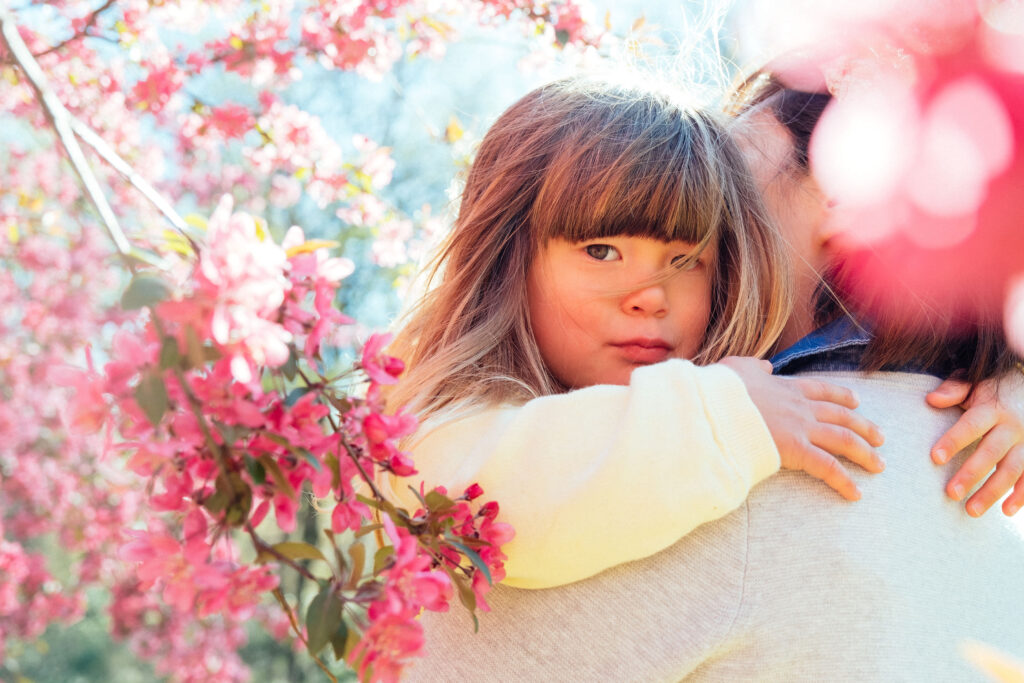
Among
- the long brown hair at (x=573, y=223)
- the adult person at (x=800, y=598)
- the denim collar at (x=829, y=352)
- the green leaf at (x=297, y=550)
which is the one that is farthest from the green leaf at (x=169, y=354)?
the denim collar at (x=829, y=352)

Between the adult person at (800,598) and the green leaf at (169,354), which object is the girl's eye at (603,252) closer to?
the adult person at (800,598)

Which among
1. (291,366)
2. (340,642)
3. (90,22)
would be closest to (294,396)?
(291,366)

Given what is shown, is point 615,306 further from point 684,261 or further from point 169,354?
point 169,354

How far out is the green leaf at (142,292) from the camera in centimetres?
68

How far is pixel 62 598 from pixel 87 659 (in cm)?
404

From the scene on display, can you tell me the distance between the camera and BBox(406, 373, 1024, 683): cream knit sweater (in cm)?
110

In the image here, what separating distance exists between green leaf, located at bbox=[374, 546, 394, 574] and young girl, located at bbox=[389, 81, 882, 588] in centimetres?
32

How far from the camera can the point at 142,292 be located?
688mm

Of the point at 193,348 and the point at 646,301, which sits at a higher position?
the point at 193,348

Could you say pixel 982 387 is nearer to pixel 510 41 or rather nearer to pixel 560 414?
pixel 560 414

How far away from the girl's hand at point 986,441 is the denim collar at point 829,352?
0.42 ft

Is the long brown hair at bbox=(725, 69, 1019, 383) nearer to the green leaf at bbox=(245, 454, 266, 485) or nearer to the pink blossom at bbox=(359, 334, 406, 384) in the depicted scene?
the pink blossom at bbox=(359, 334, 406, 384)

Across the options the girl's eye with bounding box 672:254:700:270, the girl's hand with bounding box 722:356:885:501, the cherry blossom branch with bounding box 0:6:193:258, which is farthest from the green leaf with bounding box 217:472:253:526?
the girl's eye with bounding box 672:254:700:270

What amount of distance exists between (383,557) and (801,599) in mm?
546
